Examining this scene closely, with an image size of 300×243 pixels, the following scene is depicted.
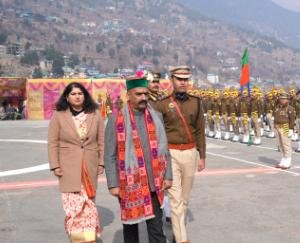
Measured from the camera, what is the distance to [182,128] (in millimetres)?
5492

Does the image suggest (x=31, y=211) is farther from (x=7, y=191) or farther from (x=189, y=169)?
(x=189, y=169)

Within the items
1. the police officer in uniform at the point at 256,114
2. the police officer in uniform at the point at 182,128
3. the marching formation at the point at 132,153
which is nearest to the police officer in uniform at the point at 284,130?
the police officer in uniform at the point at 256,114

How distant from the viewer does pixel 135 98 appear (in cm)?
431

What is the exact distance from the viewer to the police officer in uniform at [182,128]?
17.7 ft

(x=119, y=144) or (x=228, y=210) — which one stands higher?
(x=119, y=144)

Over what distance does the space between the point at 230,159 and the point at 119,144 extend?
8733 millimetres

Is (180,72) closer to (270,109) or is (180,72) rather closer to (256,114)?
(256,114)

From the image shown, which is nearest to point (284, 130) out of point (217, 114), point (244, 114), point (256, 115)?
point (256, 115)

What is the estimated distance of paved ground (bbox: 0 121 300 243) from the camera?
19.6 ft

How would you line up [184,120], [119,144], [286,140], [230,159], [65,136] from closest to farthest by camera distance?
[119,144], [65,136], [184,120], [286,140], [230,159]

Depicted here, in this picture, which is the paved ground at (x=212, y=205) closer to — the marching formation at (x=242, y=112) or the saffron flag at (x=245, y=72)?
the marching formation at (x=242, y=112)

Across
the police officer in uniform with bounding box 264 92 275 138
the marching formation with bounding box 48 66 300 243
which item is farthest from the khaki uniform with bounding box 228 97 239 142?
the marching formation with bounding box 48 66 300 243

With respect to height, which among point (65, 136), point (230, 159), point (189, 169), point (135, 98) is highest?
point (135, 98)

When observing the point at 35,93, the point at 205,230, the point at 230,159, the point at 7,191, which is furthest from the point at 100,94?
the point at 205,230
